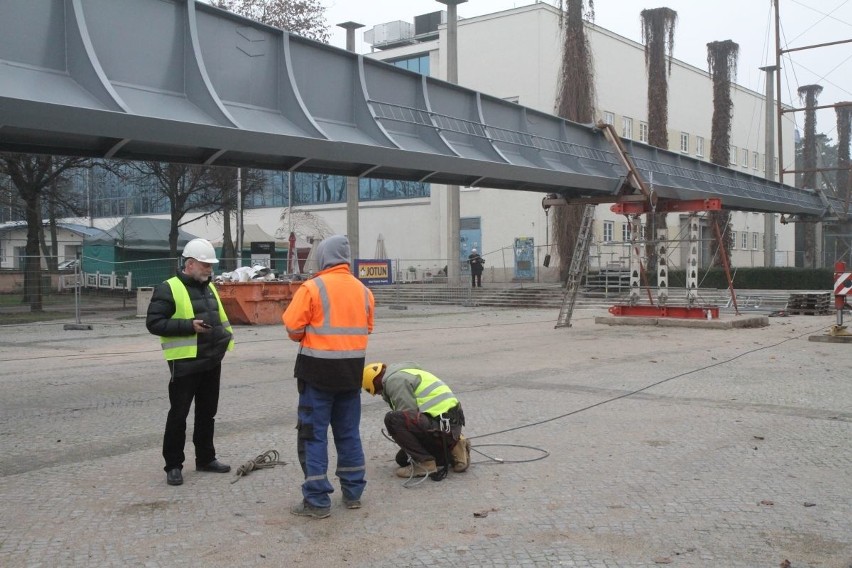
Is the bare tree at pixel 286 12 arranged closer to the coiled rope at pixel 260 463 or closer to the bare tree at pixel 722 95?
the bare tree at pixel 722 95

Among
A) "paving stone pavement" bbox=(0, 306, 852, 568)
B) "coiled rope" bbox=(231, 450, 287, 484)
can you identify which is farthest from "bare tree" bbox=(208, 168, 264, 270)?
"coiled rope" bbox=(231, 450, 287, 484)

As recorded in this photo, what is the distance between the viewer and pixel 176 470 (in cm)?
620

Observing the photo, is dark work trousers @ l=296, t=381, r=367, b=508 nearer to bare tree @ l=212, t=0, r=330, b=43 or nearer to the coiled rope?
the coiled rope

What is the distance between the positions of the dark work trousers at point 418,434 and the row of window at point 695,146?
34677mm

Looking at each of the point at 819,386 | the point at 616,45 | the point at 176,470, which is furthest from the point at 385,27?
the point at 176,470

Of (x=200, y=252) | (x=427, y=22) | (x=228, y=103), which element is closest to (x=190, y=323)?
(x=200, y=252)

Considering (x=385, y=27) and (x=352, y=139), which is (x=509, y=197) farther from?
(x=352, y=139)

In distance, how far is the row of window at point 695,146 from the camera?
155ft

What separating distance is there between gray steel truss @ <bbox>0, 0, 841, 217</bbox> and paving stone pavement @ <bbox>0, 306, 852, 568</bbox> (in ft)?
9.84

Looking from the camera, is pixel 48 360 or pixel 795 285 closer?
pixel 48 360

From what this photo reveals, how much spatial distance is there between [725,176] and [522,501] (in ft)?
72.0

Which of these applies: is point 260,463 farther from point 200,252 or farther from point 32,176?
point 32,176

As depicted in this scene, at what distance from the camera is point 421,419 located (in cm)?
623

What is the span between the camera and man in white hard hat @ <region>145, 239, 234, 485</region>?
6.22 metres
